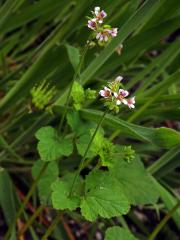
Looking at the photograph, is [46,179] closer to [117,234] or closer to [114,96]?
[117,234]

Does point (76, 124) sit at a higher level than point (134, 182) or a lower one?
higher

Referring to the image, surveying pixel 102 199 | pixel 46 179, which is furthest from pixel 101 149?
pixel 46 179

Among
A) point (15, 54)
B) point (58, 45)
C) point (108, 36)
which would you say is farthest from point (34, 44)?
point (108, 36)

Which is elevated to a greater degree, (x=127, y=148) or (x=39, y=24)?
(x=39, y=24)

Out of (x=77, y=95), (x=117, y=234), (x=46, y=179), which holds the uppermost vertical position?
(x=77, y=95)

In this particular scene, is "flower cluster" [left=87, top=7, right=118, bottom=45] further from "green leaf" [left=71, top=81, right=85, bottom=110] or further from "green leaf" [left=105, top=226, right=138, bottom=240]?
"green leaf" [left=105, top=226, right=138, bottom=240]

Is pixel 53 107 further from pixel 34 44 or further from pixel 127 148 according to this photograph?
pixel 34 44

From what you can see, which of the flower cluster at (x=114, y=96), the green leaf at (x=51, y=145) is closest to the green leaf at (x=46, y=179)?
the green leaf at (x=51, y=145)
